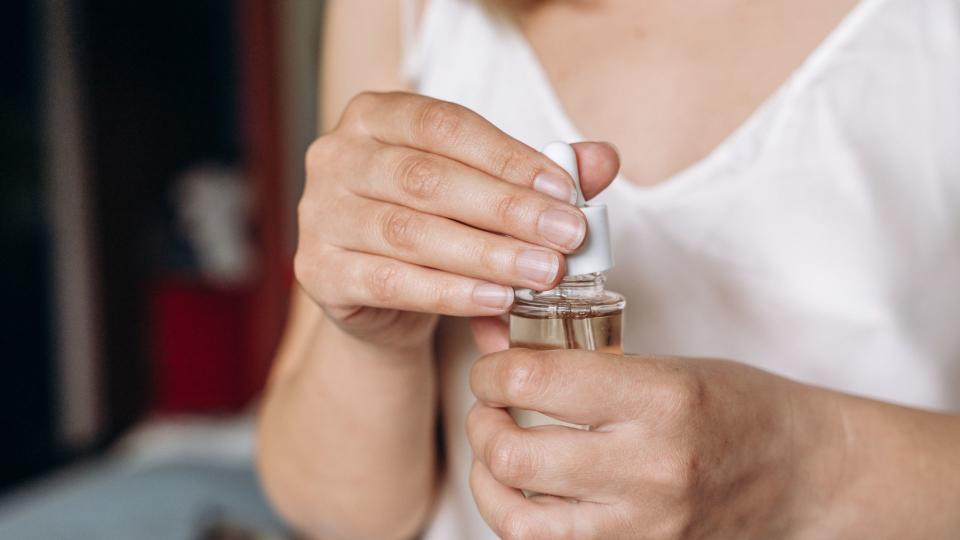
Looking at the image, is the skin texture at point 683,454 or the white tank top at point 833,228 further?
the white tank top at point 833,228

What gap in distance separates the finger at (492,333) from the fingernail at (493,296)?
98mm

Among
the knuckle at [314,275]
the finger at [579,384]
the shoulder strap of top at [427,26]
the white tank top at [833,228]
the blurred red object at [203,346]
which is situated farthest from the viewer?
the blurred red object at [203,346]

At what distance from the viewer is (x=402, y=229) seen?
0.55 metres

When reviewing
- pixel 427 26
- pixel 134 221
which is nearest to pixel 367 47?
pixel 427 26

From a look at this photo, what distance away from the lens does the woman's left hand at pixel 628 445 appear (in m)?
0.48

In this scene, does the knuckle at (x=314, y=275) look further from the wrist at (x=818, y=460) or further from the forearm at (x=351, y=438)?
the wrist at (x=818, y=460)

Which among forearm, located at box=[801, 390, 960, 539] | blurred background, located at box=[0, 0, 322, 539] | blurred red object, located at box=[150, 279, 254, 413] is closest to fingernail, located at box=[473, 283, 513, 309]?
forearm, located at box=[801, 390, 960, 539]

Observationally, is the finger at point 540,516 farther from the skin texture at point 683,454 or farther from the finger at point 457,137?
the finger at point 457,137

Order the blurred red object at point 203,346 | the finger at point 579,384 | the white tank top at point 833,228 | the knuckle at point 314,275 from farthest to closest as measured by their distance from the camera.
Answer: the blurred red object at point 203,346 < the white tank top at point 833,228 < the knuckle at point 314,275 < the finger at point 579,384

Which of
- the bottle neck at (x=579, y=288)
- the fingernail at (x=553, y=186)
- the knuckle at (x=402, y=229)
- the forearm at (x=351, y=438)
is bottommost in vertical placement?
the forearm at (x=351, y=438)

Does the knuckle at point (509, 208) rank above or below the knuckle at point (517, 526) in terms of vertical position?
above

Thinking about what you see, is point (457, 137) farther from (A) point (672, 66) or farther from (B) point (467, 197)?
(A) point (672, 66)

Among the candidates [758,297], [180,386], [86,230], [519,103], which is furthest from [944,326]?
[86,230]

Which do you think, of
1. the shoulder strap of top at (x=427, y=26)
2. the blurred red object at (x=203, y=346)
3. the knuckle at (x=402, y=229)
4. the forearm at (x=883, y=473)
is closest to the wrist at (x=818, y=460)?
the forearm at (x=883, y=473)
